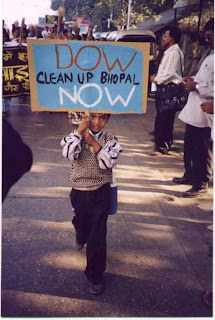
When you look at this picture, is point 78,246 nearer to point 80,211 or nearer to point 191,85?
point 80,211

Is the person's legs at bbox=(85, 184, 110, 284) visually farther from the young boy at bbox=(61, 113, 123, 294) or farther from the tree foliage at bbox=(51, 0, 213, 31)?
the tree foliage at bbox=(51, 0, 213, 31)

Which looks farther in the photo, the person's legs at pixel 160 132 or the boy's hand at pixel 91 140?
the person's legs at pixel 160 132

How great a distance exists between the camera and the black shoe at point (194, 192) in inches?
159

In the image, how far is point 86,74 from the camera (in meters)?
2.16

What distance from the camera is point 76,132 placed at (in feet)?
7.53

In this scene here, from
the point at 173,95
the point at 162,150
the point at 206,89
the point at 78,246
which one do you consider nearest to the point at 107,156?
the point at 78,246

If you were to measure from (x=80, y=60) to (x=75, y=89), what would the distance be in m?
0.18

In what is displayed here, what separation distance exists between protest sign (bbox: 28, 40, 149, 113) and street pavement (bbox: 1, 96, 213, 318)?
4.23 feet

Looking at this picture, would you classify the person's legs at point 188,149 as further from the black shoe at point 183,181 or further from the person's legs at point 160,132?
the person's legs at point 160,132

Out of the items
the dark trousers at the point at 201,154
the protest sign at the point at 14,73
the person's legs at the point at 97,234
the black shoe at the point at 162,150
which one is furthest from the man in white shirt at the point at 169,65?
the person's legs at the point at 97,234

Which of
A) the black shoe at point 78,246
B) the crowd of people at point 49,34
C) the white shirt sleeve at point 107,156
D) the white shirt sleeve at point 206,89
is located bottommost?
the black shoe at point 78,246

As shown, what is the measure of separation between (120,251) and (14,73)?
1.69 m

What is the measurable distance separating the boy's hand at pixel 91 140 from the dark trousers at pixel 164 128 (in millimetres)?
3218

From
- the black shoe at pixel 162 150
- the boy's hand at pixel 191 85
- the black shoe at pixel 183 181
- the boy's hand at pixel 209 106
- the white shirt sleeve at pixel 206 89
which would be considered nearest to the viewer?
the boy's hand at pixel 209 106
